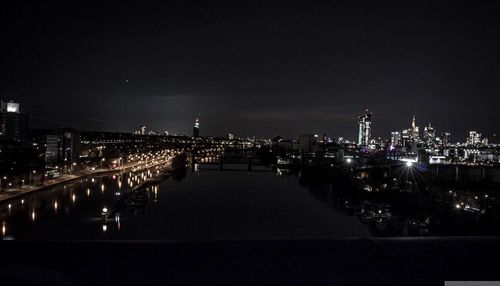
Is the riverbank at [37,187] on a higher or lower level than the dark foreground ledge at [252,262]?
lower

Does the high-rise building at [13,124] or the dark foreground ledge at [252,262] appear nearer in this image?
the dark foreground ledge at [252,262]

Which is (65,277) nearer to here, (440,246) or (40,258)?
(40,258)

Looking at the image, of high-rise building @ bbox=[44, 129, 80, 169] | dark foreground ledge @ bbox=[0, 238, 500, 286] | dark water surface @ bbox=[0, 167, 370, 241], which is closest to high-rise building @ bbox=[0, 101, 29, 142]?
high-rise building @ bbox=[44, 129, 80, 169]

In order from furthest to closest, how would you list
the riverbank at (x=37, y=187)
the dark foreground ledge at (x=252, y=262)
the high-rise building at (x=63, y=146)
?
1. the high-rise building at (x=63, y=146)
2. the riverbank at (x=37, y=187)
3. the dark foreground ledge at (x=252, y=262)

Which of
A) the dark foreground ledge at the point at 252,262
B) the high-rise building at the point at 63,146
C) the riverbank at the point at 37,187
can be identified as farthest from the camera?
the high-rise building at the point at 63,146

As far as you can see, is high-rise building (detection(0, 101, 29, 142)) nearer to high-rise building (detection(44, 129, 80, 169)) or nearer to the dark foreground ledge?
high-rise building (detection(44, 129, 80, 169))

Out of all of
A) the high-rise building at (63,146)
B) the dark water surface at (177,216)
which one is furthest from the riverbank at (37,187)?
the high-rise building at (63,146)

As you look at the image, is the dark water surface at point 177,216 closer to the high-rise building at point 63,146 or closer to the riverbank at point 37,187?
the riverbank at point 37,187
